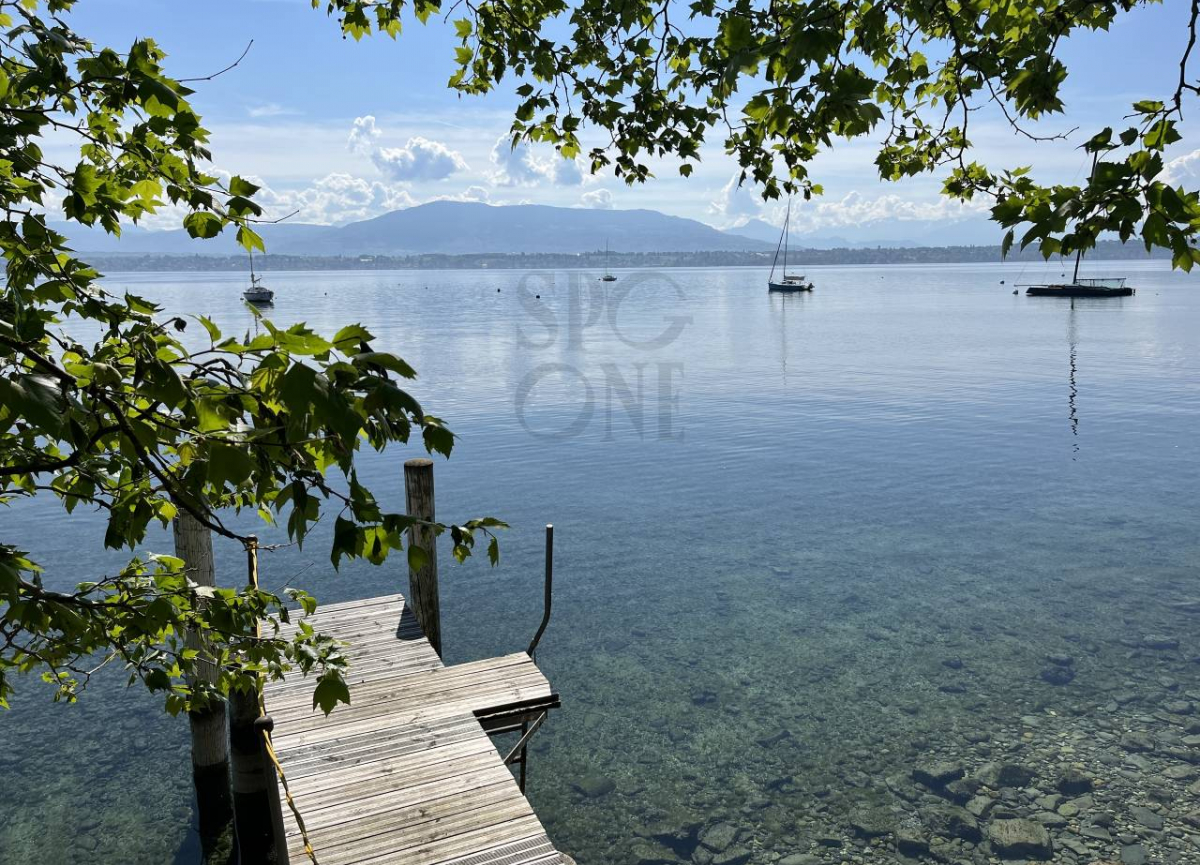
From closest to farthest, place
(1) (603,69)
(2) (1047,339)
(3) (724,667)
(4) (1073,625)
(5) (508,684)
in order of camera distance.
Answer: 1. (1) (603,69)
2. (5) (508,684)
3. (3) (724,667)
4. (4) (1073,625)
5. (2) (1047,339)

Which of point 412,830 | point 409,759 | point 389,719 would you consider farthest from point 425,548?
point 412,830

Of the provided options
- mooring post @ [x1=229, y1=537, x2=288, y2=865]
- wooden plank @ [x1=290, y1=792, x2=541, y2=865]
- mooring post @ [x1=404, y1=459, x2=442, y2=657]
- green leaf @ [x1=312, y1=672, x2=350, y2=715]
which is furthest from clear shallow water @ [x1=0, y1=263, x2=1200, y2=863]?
green leaf @ [x1=312, y1=672, x2=350, y2=715]

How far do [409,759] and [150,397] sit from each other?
653 centimetres

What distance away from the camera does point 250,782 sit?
10820 mm

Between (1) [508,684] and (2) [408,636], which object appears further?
(2) [408,636]

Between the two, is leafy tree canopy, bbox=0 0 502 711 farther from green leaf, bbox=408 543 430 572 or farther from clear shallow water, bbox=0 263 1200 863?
clear shallow water, bbox=0 263 1200 863

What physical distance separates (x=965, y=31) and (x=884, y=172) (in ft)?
5.56

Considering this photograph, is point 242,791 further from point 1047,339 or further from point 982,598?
point 1047,339

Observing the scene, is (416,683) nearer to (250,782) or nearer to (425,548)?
(425,548)

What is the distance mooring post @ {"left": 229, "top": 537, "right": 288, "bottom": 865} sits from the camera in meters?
10.5

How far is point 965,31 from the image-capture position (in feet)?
21.7

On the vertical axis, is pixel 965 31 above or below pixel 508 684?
above

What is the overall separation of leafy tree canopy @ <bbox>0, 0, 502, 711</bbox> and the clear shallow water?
329 inches

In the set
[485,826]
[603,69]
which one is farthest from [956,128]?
[485,826]
